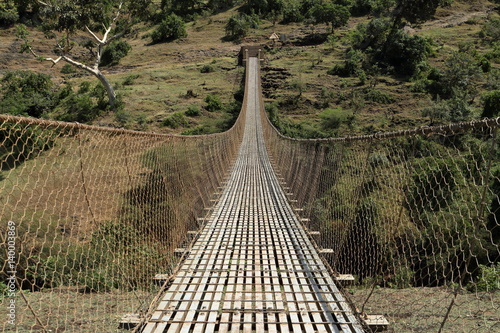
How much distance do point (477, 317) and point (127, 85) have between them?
20.0m

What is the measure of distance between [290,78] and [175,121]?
34.7ft

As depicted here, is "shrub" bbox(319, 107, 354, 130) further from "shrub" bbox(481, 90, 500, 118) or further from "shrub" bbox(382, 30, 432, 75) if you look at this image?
"shrub" bbox(382, 30, 432, 75)

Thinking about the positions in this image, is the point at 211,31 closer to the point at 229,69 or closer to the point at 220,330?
the point at 229,69

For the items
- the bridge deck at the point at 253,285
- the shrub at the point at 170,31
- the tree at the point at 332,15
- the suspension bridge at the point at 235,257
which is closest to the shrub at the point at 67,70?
the shrub at the point at 170,31

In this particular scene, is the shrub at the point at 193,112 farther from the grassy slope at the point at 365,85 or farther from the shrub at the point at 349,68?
the shrub at the point at 349,68

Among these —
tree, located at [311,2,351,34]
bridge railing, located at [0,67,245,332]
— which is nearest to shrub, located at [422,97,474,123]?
bridge railing, located at [0,67,245,332]

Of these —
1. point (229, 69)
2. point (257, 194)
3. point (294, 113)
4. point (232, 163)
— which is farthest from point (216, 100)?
point (257, 194)

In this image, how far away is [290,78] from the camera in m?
21.9

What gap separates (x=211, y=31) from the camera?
3309 cm

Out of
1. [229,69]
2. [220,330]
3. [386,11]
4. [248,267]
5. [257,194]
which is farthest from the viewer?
[386,11]

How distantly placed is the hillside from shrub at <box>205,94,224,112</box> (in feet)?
1.28

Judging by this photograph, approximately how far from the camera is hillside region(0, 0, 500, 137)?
15.1 meters

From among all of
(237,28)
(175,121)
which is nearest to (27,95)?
(175,121)

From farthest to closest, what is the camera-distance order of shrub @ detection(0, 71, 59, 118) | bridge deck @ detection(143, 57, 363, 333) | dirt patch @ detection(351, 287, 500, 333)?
shrub @ detection(0, 71, 59, 118), dirt patch @ detection(351, 287, 500, 333), bridge deck @ detection(143, 57, 363, 333)
